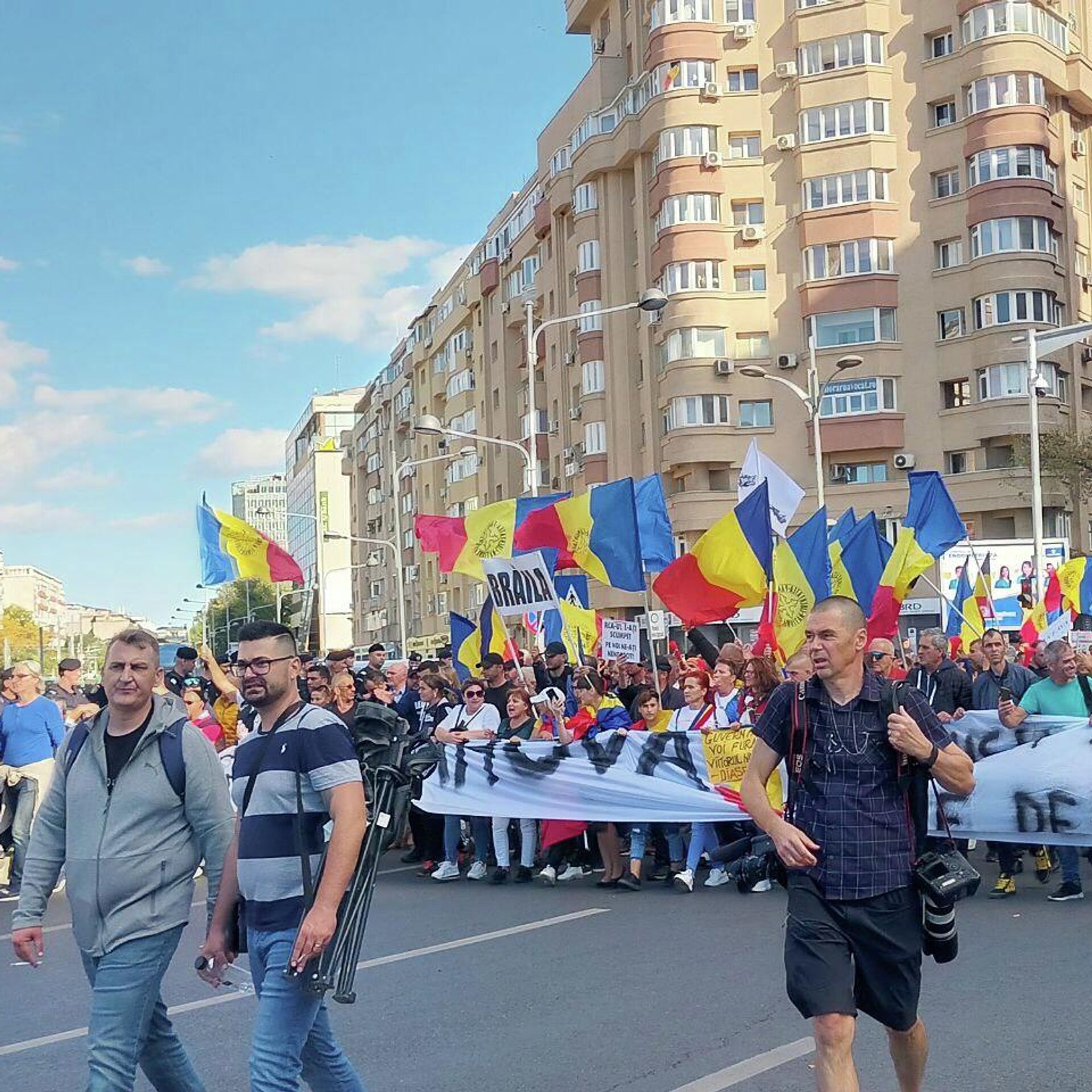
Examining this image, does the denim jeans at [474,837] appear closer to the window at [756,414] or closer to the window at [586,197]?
the window at [756,414]

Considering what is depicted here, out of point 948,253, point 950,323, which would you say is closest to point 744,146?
point 948,253

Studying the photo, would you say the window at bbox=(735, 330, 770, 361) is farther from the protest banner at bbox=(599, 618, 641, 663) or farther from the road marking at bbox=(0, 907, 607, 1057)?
the road marking at bbox=(0, 907, 607, 1057)

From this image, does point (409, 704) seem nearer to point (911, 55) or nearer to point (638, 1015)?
point (638, 1015)

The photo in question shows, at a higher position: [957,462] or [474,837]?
[957,462]

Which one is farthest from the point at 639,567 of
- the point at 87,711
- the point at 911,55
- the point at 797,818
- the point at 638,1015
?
the point at 911,55

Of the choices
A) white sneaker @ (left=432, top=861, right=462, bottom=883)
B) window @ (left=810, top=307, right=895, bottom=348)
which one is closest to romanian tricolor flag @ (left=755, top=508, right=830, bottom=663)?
white sneaker @ (left=432, top=861, right=462, bottom=883)

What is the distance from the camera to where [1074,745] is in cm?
1097

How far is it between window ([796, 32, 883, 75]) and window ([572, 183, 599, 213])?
946cm

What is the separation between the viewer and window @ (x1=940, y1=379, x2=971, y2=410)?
47062 mm

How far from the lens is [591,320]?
181 feet

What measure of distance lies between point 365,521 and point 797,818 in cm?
10242

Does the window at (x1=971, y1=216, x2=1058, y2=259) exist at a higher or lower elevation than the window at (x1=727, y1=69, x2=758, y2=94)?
lower

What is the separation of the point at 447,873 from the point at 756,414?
124 feet

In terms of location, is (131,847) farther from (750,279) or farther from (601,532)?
(750,279)
